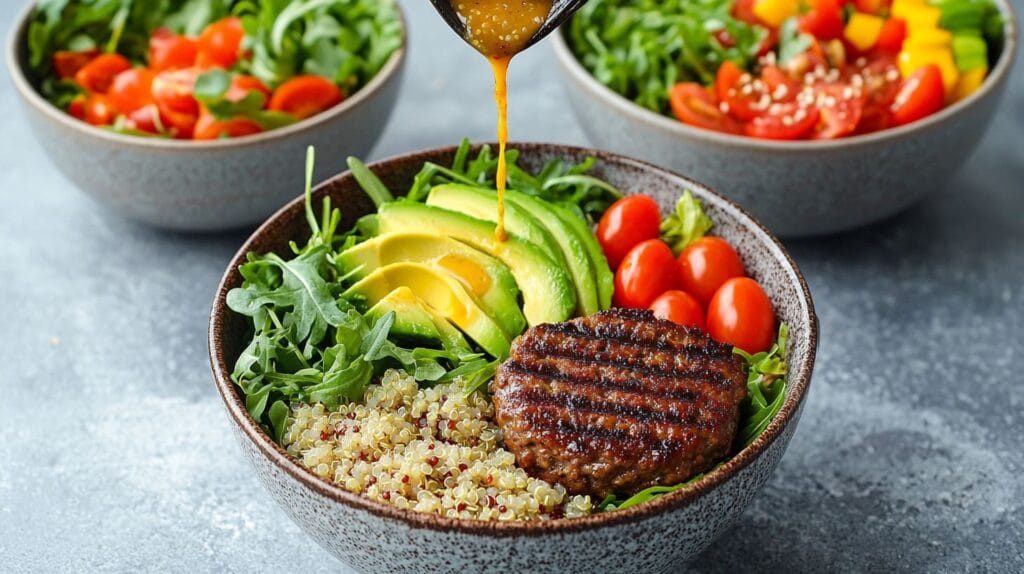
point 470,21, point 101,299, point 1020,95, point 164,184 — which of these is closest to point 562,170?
point 470,21

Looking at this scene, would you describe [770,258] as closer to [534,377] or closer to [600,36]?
[534,377]

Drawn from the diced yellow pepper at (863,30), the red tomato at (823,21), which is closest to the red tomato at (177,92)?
the red tomato at (823,21)

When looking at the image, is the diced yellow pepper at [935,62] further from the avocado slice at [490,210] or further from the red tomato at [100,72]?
Result: the red tomato at [100,72]

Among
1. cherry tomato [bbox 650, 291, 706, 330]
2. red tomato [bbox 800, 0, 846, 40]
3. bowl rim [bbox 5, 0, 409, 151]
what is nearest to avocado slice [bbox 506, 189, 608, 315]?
cherry tomato [bbox 650, 291, 706, 330]

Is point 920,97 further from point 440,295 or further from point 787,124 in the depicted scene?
point 440,295

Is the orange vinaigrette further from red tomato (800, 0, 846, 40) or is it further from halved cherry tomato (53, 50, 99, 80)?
halved cherry tomato (53, 50, 99, 80)

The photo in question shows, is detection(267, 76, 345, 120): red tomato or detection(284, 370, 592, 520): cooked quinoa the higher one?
detection(267, 76, 345, 120): red tomato
